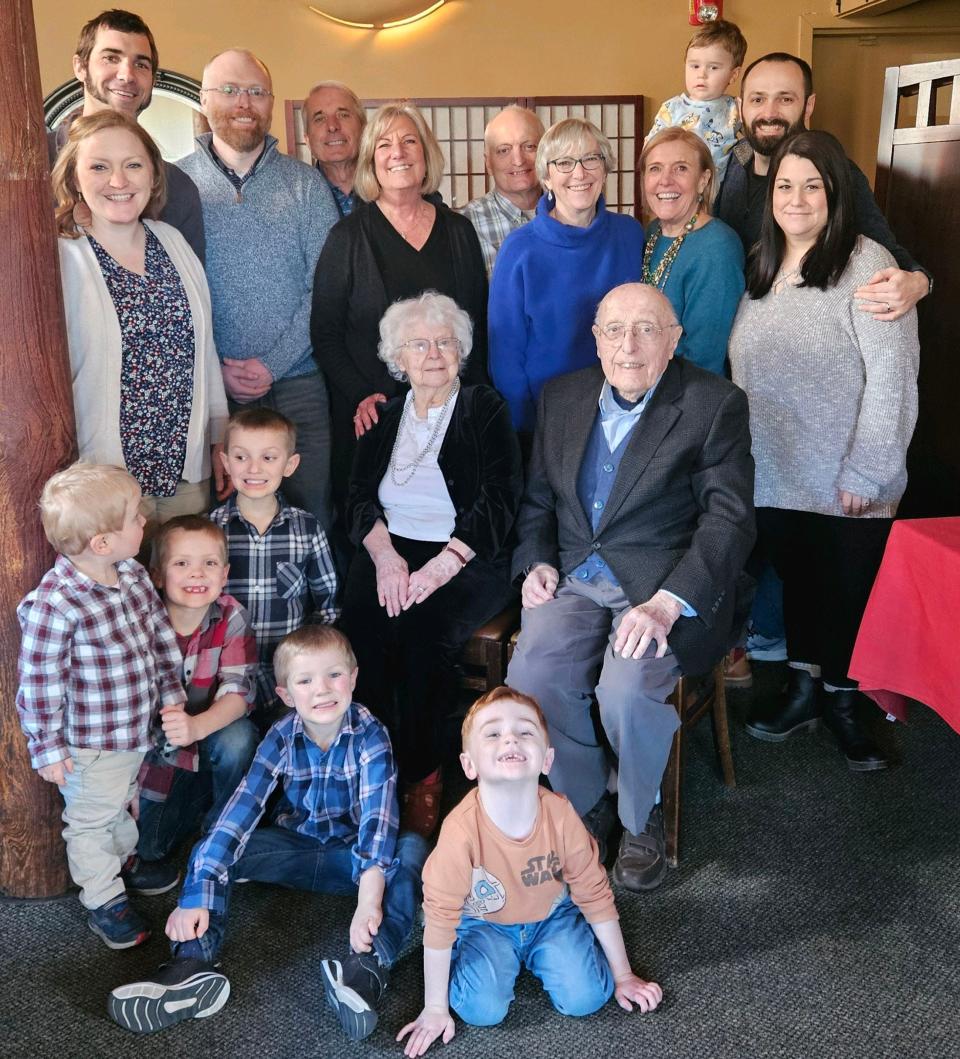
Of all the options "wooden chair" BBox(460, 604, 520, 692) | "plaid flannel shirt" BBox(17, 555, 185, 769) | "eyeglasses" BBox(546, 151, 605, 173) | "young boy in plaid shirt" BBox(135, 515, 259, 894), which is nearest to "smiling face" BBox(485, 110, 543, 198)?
"eyeglasses" BBox(546, 151, 605, 173)

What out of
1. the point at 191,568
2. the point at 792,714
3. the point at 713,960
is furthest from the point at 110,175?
the point at 792,714

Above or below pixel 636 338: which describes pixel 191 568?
below

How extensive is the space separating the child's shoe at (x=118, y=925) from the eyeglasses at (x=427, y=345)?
54.6 inches

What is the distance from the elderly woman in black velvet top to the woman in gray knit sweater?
2.29ft

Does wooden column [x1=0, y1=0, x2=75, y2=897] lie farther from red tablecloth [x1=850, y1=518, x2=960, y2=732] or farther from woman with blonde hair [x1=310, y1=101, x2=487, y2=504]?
red tablecloth [x1=850, y1=518, x2=960, y2=732]

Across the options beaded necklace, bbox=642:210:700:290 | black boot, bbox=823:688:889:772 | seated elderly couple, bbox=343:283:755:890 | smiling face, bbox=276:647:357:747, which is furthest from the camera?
beaded necklace, bbox=642:210:700:290

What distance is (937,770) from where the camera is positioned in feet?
8.99

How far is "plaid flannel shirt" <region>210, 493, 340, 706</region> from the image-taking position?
8.36 feet

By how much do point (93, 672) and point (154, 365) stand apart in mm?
756

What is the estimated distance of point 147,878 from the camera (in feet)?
7.54

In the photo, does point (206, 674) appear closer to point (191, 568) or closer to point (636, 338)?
→ point (191, 568)

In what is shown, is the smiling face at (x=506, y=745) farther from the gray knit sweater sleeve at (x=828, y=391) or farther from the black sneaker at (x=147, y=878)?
the gray knit sweater sleeve at (x=828, y=391)

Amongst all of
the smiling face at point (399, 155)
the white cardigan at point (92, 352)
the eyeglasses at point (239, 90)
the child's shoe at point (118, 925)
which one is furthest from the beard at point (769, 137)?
the child's shoe at point (118, 925)

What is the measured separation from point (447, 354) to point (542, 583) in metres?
0.62
